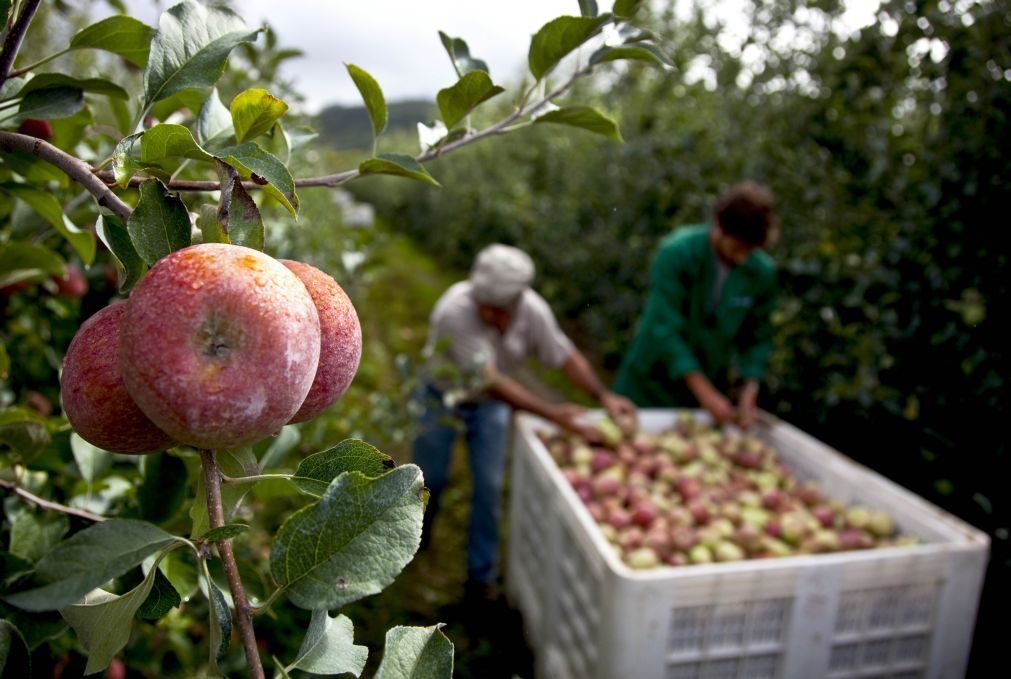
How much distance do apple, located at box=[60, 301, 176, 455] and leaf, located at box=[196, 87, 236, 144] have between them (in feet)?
0.70

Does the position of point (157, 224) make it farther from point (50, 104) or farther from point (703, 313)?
point (703, 313)

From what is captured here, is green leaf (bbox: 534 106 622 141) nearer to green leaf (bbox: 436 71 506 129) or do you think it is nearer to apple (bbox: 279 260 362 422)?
green leaf (bbox: 436 71 506 129)

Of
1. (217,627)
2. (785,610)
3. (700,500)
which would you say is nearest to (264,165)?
(217,627)

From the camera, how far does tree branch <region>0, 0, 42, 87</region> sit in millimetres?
492

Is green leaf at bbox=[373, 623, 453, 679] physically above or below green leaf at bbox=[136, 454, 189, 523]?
above

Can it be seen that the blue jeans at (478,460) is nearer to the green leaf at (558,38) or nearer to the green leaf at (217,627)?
the green leaf at (558,38)

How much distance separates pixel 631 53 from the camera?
0.74 meters

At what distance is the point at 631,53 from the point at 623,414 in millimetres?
2331

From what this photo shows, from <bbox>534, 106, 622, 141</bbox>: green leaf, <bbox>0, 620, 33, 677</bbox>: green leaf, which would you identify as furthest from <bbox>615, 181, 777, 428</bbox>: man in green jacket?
<bbox>0, 620, 33, 677</bbox>: green leaf

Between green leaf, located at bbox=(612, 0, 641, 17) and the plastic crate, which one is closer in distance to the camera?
green leaf, located at bbox=(612, 0, 641, 17)

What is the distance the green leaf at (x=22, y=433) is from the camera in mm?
753

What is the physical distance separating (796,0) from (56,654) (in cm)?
388

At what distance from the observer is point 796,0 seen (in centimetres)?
362

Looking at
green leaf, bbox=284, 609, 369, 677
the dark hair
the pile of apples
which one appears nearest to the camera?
green leaf, bbox=284, 609, 369, 677
